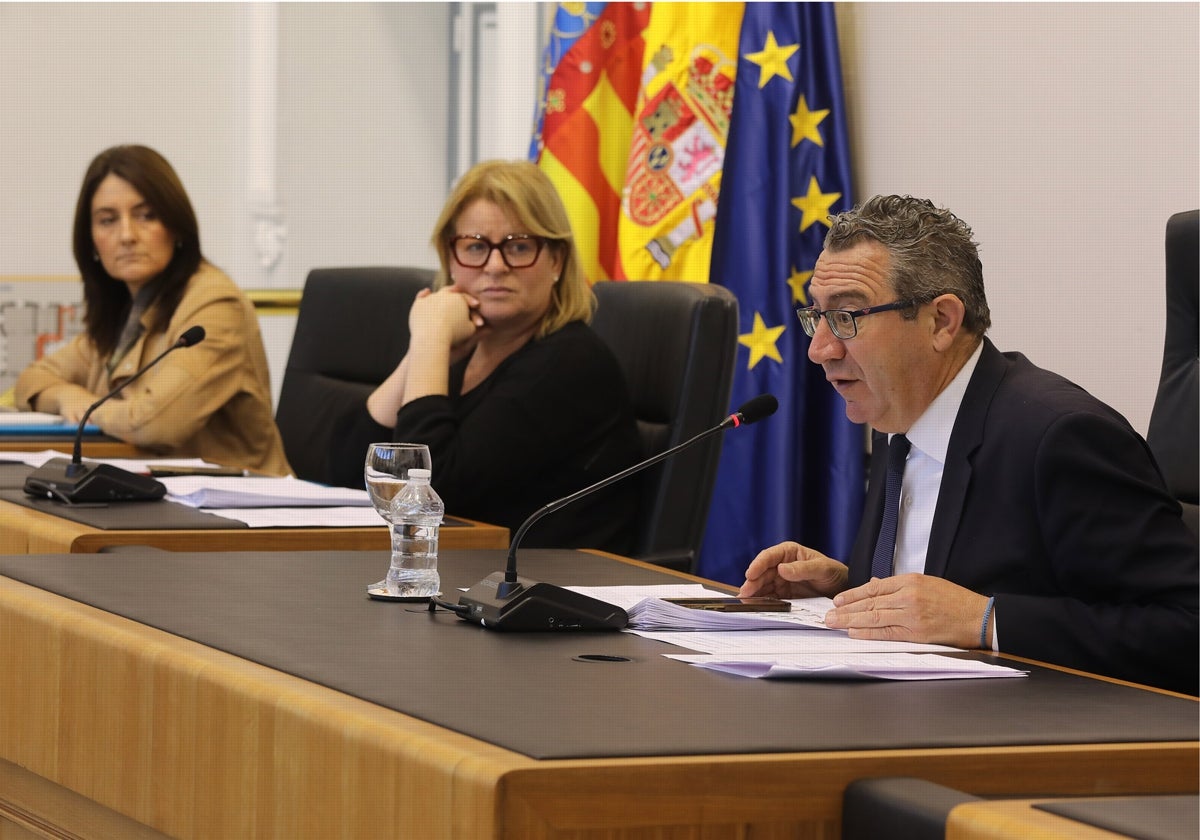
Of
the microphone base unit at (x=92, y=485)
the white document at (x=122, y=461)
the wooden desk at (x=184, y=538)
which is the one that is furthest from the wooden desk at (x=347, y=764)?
the white document at (x=122, y=461)

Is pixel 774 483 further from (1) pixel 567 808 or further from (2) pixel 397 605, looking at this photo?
(1) pixel 567 808

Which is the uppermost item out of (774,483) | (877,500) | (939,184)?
(939,184)

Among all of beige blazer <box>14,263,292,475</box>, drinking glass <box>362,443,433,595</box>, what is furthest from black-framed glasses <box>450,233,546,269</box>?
drinking glass <box>362,443,433,595</box>

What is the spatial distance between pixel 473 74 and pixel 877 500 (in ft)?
15.2

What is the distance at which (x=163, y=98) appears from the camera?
590cm

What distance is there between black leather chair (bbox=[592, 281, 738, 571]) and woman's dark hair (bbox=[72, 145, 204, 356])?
4.03ft

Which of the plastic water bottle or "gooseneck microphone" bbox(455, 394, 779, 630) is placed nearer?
"gooseneck microphone" bbox(455, 394, 779, 630)

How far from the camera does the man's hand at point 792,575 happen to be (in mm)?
1837

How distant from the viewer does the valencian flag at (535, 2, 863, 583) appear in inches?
151

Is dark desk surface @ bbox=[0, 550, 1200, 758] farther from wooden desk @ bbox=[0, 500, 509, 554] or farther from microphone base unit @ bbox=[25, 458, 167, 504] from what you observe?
microphone base unit @ bbox=[25, 458, 167, 504]

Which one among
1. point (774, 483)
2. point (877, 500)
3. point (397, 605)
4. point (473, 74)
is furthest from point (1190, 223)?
point (473, 74)

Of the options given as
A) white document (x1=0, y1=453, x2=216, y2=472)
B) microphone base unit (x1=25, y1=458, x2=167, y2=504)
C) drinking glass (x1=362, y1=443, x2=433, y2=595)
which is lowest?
white document (x1=0, y1=453, x2=216, y2=472)

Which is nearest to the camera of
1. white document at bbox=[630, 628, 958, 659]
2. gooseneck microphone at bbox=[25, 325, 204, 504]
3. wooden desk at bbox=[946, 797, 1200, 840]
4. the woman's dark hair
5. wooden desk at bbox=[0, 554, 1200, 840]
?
wooden desk at bbox=[946, 797, 1200, 840]

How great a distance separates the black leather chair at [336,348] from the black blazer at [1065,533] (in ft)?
5.91
